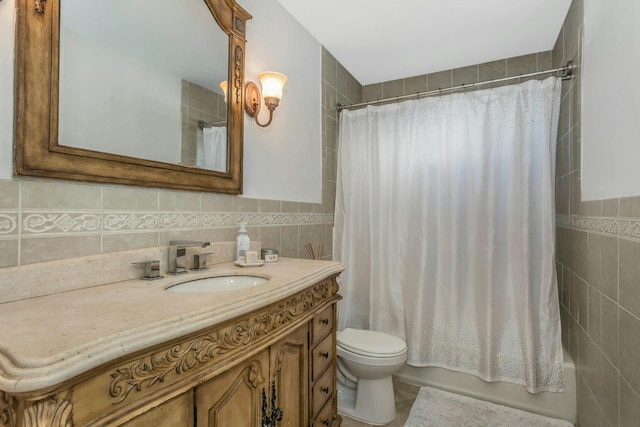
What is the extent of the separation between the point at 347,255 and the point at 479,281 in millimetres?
928

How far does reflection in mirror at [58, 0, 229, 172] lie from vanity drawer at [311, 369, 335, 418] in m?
1.04

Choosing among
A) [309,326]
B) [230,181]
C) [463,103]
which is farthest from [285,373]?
[463,103]

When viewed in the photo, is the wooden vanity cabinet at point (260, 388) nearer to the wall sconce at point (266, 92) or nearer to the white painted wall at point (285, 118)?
the white painted wall at point (285, 118)

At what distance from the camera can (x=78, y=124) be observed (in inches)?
38.3

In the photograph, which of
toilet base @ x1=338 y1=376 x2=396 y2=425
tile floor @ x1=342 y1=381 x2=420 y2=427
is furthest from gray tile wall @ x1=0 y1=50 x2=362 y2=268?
tile floor @ x1=342 y1=381 x2=420 y2=427

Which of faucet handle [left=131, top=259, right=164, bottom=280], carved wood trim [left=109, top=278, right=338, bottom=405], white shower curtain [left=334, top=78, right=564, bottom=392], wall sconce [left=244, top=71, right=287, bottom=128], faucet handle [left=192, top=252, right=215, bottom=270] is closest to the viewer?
carved wood trim [left=109, top=278, right=338, bottom=405]

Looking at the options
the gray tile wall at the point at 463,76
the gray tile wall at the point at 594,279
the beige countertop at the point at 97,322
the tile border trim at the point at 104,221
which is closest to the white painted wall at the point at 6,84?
the tile border trim at the point at 104,221

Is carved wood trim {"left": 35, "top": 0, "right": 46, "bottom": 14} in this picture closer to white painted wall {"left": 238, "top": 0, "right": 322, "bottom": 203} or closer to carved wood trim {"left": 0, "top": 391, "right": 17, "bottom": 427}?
white painted wall {"left": 238, "top": 0, "right": 322, "bottom": 203}

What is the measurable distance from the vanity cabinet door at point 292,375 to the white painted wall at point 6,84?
2.93 ft

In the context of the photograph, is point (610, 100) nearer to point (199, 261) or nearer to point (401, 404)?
point (199, 261)

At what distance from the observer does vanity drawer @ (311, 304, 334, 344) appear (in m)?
1.29

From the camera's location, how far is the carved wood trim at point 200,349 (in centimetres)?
59

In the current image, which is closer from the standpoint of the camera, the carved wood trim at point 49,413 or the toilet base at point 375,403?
the carved wood trim at point 49,413

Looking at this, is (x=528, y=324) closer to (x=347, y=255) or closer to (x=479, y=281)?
(x=479, y=281)
